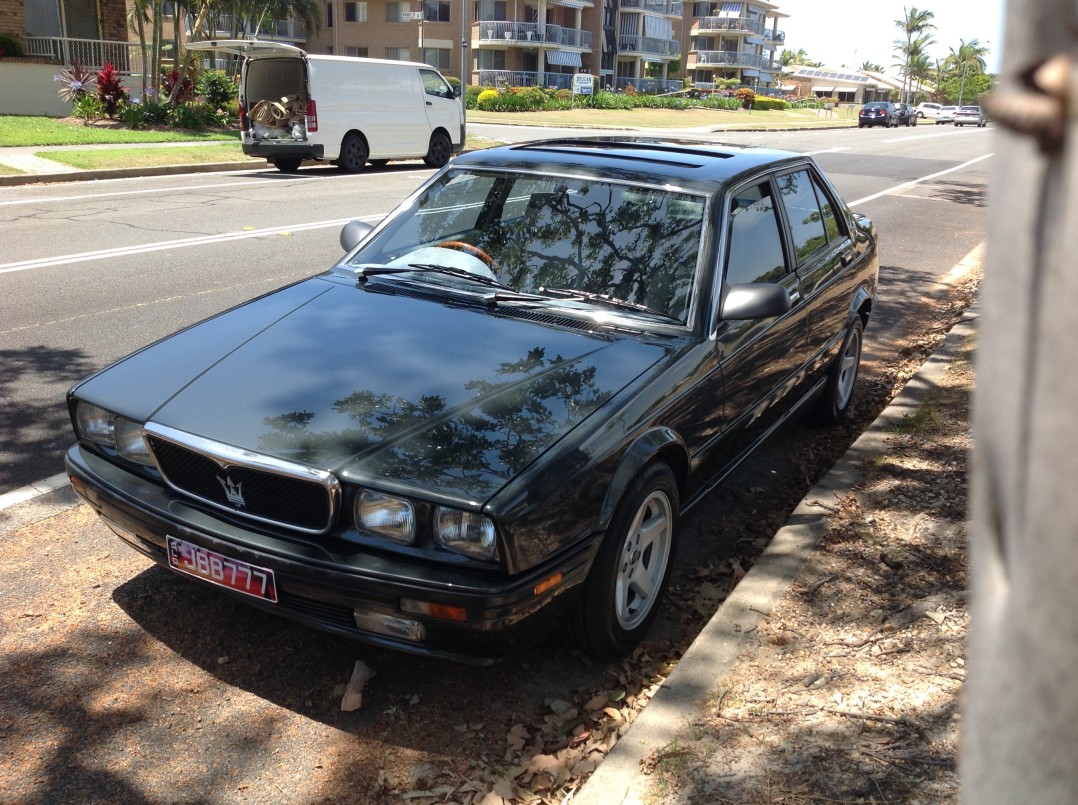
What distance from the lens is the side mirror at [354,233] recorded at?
192 inches

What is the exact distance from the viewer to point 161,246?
33.7 feet

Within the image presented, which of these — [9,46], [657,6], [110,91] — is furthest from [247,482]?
Answer: [657,6]

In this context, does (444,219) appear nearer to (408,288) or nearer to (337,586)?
(408,288)

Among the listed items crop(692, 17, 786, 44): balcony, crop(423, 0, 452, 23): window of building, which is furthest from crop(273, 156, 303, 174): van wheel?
crop(692, 17, 786, 44): balcony

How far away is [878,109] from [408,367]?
198ft

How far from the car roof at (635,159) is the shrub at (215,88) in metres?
22.9

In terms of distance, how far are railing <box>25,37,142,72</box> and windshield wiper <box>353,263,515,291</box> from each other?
26.5m

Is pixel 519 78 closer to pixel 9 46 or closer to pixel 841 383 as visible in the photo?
pixel 9 46

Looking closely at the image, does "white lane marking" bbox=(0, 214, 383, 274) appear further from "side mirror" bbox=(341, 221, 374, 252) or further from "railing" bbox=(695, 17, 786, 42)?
"railing" bbox=(695, 17, 786, 42)

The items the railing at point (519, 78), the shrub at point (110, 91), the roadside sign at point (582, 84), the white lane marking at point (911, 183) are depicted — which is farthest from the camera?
the railing at point (519, 78)

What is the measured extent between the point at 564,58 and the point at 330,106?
176 ft

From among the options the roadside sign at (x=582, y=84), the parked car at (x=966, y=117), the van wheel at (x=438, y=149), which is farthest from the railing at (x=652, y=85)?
the van wheel at (x=438, y=149)

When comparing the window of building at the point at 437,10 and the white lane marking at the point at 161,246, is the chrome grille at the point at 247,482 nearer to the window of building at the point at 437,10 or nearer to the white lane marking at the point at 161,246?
the white lane marking at the point at 161,246

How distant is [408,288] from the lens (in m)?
4.29
